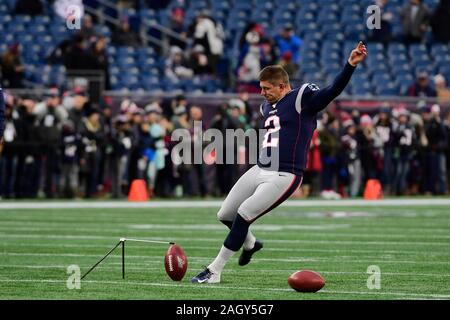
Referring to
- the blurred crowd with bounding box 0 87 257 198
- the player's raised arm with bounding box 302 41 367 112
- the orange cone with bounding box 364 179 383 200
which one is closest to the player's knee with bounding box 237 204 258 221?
the player's raised arm with bounding box 302 41 367 112

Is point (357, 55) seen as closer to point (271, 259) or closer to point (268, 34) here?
point (271, 259)

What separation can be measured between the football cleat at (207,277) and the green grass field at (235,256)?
117 millimetres

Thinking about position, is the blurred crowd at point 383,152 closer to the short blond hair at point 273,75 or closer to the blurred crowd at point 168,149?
the blurred crowd at point 168,149

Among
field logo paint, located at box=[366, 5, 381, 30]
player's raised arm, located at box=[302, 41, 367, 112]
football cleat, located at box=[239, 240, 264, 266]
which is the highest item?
field logo paint, located at box=[366, 5, 381, 30]

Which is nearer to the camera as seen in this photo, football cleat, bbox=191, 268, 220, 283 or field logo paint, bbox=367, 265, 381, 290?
field logo paint, bbox=367, 265, 381, 290

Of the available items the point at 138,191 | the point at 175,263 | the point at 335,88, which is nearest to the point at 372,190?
the point at 138,191

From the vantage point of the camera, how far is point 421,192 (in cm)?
2525

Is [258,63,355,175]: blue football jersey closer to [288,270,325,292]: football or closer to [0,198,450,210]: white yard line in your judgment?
[288,270,325,292]: football

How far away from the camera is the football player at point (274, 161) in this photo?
9586mm

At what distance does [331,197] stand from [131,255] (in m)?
11.6

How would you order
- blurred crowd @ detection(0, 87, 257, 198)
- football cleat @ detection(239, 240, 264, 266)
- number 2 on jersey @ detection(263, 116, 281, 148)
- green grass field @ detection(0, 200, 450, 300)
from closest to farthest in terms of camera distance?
1. green grass field @ detection(0, 200, 450, 300)
2. number 2 on jersey @ detection(263, 116, 281, 148)
3. football cleat @ detection(239, 240, 264, 266)
4. blurred crowd @ detection(0, 87, 257, 198)

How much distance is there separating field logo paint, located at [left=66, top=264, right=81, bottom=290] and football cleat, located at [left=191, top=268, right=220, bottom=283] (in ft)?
2.89

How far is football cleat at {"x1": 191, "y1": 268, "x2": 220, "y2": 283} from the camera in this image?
9.58 meters

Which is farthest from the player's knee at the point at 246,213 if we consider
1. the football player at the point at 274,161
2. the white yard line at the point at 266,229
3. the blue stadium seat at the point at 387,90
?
Answer: the blue stadium seat at the point at 387,90
